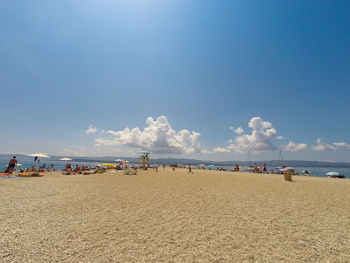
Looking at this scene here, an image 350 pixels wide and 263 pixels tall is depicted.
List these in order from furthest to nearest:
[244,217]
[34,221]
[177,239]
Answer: [244,217]
[34,221]
[177,239]

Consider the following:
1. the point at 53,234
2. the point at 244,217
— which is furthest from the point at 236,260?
the point at 53,234

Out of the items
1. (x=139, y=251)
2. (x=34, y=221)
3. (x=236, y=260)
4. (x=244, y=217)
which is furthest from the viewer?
(x=244, y=217)

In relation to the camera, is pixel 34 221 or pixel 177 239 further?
pixel 34 221

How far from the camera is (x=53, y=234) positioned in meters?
4.52

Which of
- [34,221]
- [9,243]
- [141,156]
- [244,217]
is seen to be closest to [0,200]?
[34,221]

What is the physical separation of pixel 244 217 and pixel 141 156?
39.4 metres

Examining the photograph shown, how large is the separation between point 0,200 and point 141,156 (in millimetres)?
36101

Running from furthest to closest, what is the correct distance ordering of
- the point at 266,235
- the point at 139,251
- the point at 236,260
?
the point at 266,235 < the point at 139,251 < the point at 236,260

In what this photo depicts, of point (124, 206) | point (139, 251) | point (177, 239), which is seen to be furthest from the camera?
point (124, 206)

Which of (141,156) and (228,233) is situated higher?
(141,156)

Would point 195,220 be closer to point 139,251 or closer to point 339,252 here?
point 139,251

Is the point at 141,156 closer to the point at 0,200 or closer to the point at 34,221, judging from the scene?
the point at 0,200

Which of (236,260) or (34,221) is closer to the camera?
(236,260)

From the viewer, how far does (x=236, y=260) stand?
351cm
